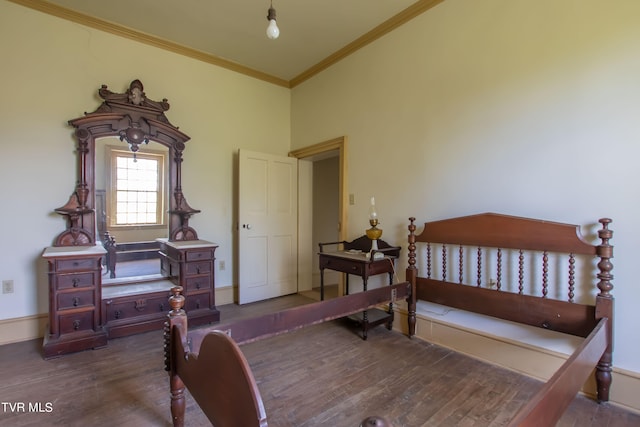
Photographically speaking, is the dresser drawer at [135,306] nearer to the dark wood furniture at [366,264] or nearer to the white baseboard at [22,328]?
the white baseboard at [22,328]

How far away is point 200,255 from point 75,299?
1.07m

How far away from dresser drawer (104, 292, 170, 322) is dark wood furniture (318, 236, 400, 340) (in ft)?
5.46

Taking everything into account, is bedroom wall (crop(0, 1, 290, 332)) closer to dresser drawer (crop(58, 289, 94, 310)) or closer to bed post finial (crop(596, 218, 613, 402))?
dresser drawer (crop(58, 289, 94, 310))

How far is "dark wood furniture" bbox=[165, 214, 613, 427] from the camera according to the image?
98cm

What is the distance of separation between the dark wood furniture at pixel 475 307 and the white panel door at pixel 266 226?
199 centimetres

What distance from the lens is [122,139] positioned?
10.4ft

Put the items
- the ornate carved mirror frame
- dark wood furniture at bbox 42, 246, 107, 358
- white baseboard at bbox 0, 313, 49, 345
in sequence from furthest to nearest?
the ornate carved mirror frame < white baseboard at bbox 0, 313, 49, 345 < dark wood furniture at bbox 42, 246, 107, 358

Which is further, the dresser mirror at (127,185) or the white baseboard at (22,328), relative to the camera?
the dresser mirror at (127,185)

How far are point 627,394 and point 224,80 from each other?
461 centimetres

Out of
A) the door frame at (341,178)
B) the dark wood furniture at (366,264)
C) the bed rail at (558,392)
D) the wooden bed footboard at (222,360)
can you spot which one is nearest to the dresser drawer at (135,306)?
the dark wood furniture at (366,264)

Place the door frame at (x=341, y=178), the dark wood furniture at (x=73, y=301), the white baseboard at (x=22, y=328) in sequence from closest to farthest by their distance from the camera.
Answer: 1. the dark wood furniture at (x=73, y=301)
2. the white baseboard at (x=22, y=328)
3. the door frame at (x=341, y=178)

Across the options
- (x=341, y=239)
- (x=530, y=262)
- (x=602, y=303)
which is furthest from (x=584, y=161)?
(x=341, y=239)

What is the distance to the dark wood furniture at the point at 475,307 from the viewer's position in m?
0.98

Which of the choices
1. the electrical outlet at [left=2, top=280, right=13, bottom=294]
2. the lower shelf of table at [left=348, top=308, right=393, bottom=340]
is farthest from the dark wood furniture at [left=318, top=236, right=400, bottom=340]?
the electrical outlet at [left=2, top=280, right=13, bottom=294]
